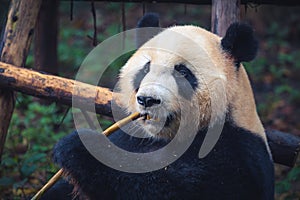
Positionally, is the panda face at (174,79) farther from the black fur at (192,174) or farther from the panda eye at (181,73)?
the black fur at (192,174)

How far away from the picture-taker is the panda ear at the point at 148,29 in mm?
4352

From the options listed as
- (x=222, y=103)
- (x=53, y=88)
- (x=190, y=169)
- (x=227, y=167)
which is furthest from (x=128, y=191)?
(x=53, y=88)

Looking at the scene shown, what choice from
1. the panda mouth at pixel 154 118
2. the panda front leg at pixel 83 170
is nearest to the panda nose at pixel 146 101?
the panda mouth at pixel 154 118

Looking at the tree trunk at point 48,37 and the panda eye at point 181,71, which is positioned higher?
the panda eye at point 181,71

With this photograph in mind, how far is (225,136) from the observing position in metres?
3.73

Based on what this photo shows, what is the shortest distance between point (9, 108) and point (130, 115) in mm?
1579

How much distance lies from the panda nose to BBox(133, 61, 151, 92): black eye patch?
39 cm

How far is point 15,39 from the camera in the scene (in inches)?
190

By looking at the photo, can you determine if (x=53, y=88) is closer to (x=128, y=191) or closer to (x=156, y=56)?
(x=156, y=56)

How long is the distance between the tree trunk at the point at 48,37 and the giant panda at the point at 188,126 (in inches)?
127

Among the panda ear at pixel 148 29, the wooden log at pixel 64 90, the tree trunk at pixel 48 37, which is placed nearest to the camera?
the panda ear at pixel 148 29

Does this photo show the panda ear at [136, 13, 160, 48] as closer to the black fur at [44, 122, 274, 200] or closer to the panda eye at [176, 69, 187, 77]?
the panda eye at [176, 69, 187, 77]

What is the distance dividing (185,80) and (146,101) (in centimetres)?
47

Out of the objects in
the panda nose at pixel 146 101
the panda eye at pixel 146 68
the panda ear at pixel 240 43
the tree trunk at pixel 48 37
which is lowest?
the tree trunk at pixel 48 37
